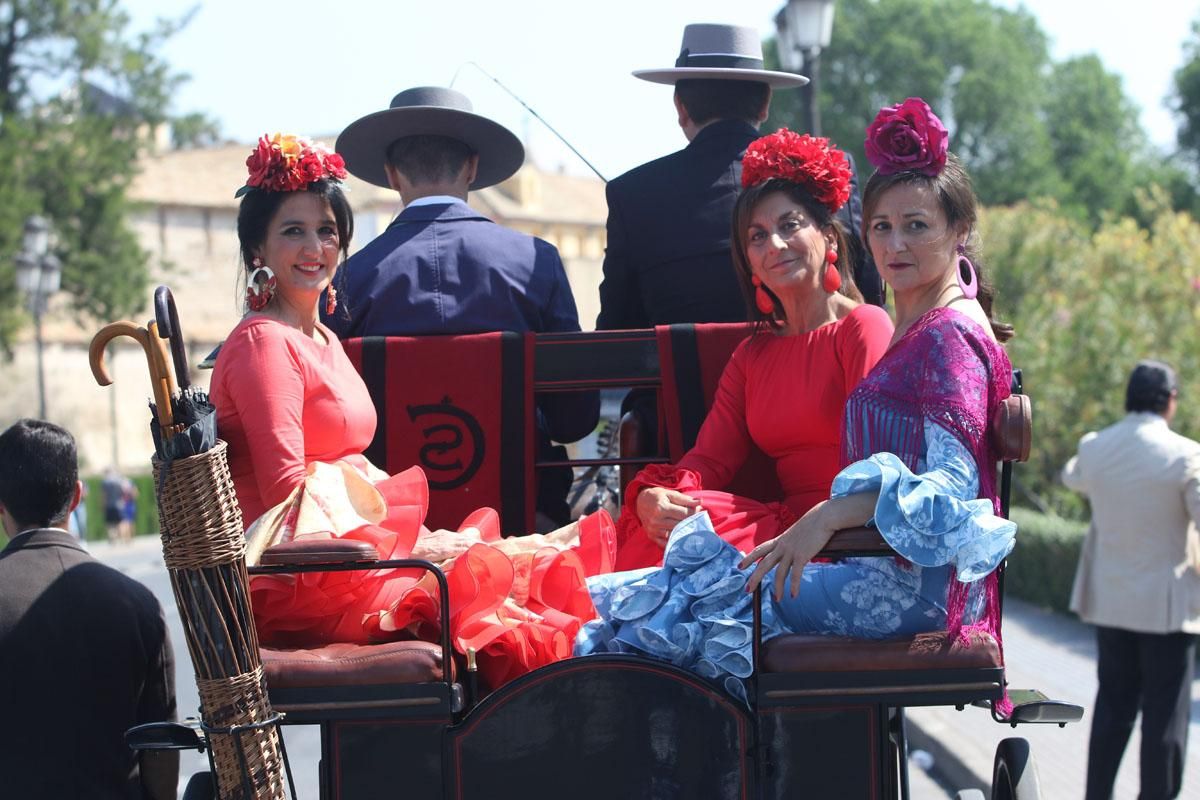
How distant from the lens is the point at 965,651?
346cm

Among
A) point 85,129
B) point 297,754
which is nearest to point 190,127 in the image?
point 85,129

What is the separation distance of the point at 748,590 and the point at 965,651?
0.54 m

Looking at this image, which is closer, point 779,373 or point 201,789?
point 201,789

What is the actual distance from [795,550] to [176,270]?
4132cm

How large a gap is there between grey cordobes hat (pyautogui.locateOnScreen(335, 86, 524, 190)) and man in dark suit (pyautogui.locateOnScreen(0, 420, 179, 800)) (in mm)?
1702

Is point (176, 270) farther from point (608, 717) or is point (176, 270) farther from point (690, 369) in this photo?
point (608, 717)

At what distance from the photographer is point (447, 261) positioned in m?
5.14

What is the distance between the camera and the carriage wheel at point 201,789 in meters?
3.85

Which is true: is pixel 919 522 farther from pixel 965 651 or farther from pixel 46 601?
pixel 46 601

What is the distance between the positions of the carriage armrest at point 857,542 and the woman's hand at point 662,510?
70cm

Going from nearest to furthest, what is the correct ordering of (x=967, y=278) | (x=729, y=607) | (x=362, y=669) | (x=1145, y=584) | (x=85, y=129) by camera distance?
(x=362, y=669) < (x=729, y=607) < (x=967, y=278) < (x=1145, y=584) < (x=85, y=129)

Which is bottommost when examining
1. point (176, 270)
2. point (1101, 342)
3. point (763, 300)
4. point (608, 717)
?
point (608, 717)

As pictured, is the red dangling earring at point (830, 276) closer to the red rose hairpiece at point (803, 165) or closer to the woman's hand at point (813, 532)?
the red rose hairpiece at point (803, 165)

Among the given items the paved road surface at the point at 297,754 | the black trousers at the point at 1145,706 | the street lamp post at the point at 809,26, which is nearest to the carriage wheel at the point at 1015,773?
the black trousers at the point at 1145,706
